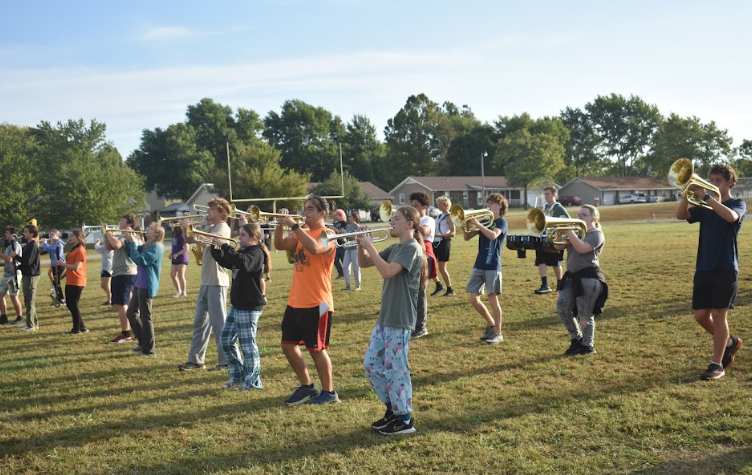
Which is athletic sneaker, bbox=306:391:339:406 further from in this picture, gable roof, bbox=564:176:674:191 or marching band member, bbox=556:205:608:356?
gable roof, bbox=564:176:674:191

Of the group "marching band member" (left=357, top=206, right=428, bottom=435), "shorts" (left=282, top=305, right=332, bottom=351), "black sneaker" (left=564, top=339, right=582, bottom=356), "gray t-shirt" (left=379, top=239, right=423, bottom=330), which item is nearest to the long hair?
"marching band member" (left=357, top=206, right=428, bottom=435)

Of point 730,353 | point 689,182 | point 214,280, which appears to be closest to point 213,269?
point 214,280

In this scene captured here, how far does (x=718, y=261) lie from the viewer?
6.03 metres

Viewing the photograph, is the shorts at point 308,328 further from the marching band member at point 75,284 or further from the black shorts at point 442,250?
the black shorts at point 442,250

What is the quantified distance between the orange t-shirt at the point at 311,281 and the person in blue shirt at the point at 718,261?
3.52 m

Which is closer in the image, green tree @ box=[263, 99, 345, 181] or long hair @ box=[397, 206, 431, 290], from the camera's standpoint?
long hair @ box=[397, 206, 431, 290]

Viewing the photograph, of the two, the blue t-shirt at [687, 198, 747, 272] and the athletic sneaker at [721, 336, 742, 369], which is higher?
the blue t-shirt at [687, 198, 747, 272]

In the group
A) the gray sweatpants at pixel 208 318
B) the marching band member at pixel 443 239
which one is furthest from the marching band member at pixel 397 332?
the marching band member at pixel 443 239

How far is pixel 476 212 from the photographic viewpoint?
27.2 ft

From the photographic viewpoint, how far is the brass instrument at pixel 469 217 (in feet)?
26.3

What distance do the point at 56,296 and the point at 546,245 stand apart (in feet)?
36.9

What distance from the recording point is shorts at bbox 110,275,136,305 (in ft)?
30.9

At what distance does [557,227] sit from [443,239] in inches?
200

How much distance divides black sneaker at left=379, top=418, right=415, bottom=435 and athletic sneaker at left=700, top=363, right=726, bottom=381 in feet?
10.3
